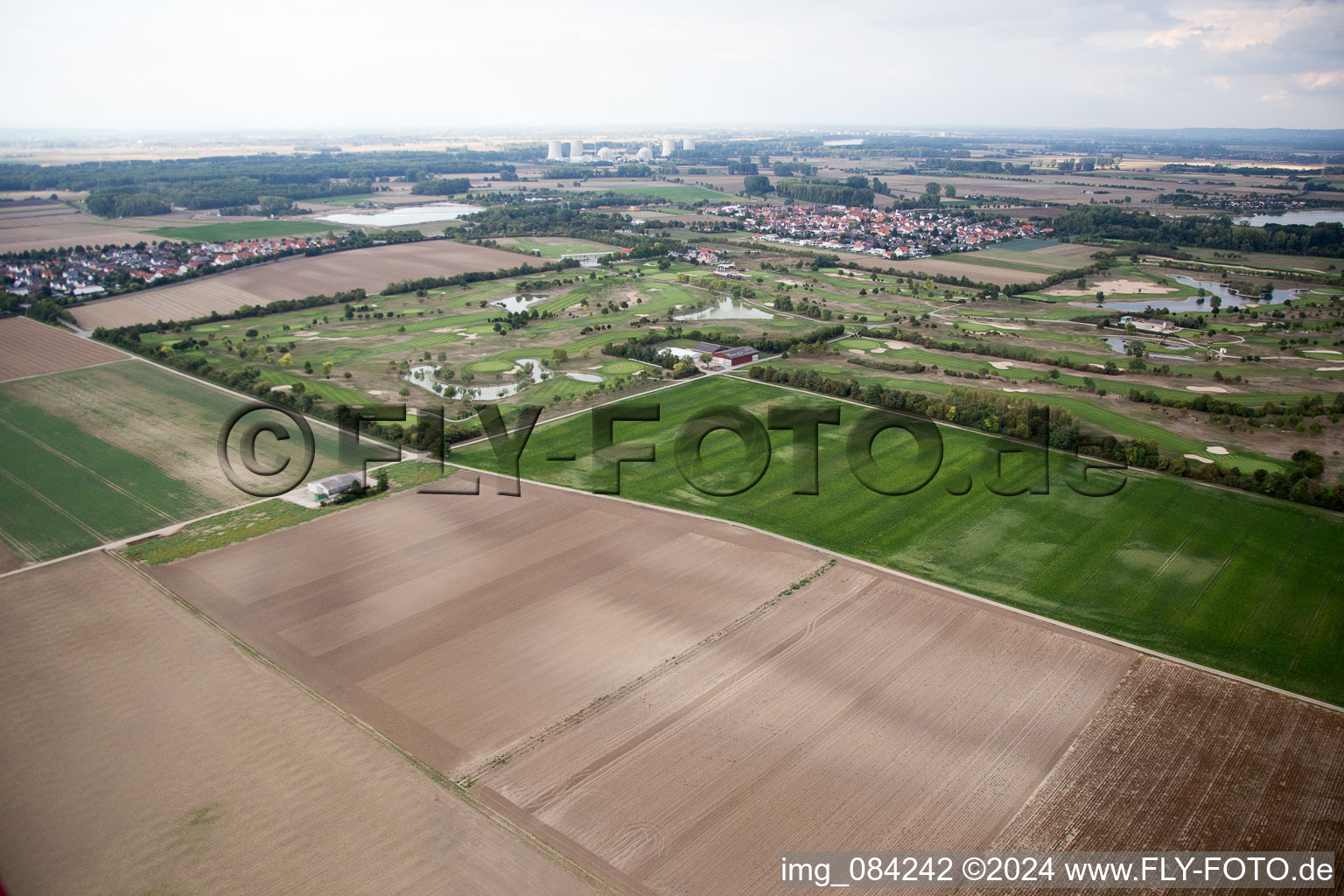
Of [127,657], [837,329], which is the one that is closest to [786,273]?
[837,329]

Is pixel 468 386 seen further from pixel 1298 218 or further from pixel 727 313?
pixel 1298 218

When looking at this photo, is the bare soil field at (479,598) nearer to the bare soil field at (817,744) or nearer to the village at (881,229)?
the bare soil field at (817,744)

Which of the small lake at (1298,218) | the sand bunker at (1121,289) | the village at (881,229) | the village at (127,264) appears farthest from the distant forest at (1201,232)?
the village at (127,264)

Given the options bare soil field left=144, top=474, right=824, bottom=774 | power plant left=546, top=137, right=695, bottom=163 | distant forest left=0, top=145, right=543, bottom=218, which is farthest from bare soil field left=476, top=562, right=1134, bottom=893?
power plant left=546, top=137, right=695, bottom=163

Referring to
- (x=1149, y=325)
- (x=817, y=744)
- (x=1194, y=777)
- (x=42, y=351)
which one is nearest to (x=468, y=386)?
(x=42, y=351)

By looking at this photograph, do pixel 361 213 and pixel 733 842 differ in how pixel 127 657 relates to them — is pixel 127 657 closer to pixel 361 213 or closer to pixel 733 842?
pixel 733 842

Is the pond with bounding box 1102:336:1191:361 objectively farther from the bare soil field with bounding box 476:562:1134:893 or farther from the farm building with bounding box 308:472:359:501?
the farm building with bounding box 308:472:359:501
